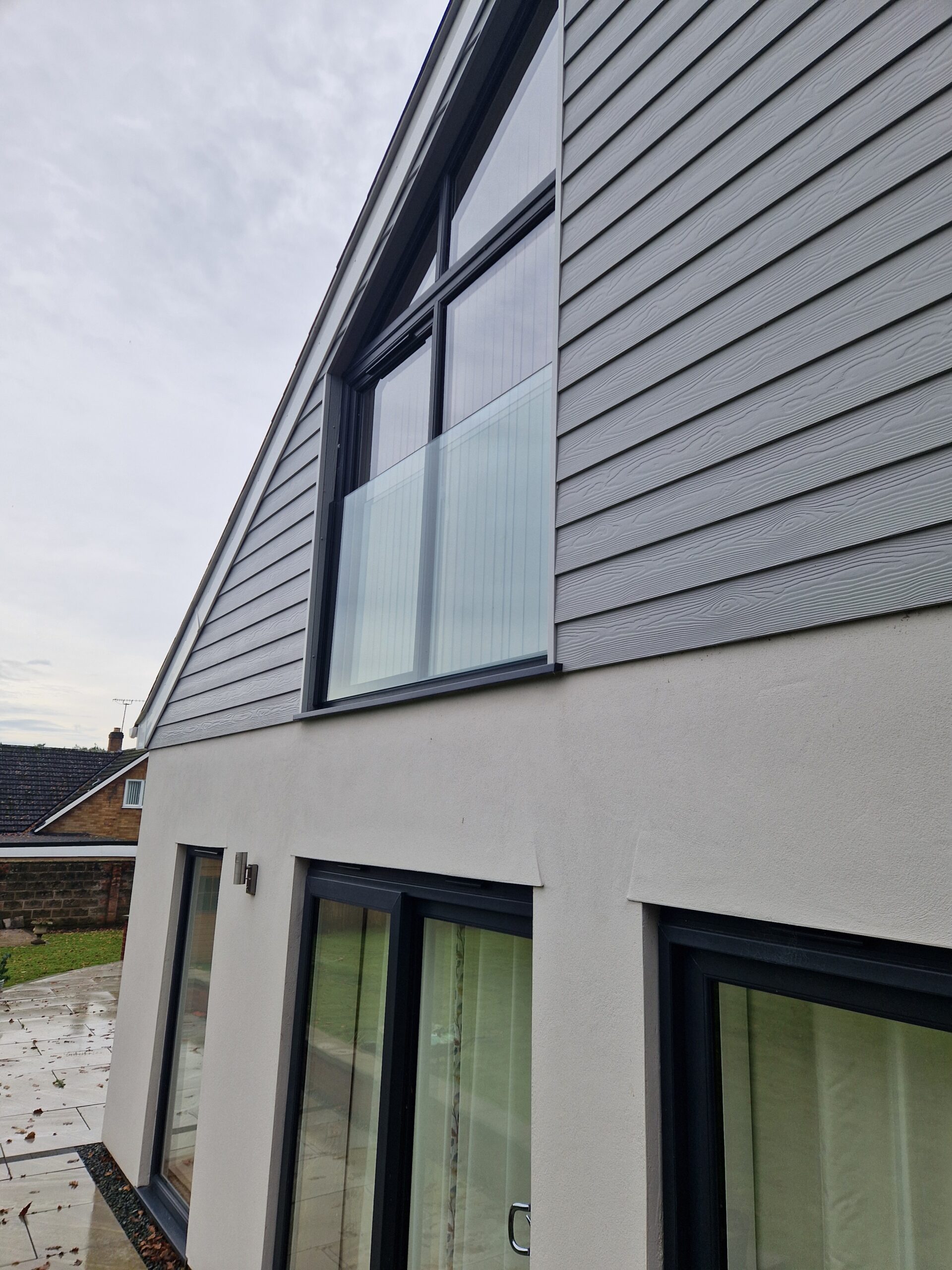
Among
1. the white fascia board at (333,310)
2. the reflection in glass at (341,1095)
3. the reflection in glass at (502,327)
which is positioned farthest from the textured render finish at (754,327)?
the reflection in glass at (341,1095)

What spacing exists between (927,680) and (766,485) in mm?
622

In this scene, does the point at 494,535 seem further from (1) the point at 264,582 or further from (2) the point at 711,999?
(1) the point at 264,582

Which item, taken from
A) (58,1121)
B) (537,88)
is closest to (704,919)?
(537,88)

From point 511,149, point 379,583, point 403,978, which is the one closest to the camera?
point 403,978

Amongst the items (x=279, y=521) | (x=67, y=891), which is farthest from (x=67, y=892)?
(x=279, y=521)

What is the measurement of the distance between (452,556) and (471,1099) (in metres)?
2.00

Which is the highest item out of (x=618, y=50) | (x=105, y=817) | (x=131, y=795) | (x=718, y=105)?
(x=618, y=50)

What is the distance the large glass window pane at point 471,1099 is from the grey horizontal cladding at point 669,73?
2.65 m

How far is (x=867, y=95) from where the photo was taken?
75.2 inches

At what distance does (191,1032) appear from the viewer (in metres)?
5.09

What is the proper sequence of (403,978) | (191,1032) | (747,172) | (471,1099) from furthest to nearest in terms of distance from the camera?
(191,1032) → (403,978) → (471,1099) → (747,172)

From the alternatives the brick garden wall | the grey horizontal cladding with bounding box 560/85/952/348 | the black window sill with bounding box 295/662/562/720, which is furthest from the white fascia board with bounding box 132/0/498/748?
the brick garden wall

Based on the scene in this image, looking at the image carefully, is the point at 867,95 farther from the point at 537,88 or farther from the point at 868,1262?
the point at 868,1262

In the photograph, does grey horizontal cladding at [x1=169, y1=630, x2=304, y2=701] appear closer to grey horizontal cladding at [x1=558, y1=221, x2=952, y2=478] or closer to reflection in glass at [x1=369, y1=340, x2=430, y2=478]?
reflection in glass at [x1=369, y1=340, x2=430, y2=478]
